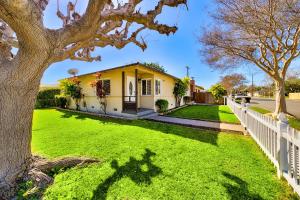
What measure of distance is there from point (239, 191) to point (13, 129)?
14.0 feet

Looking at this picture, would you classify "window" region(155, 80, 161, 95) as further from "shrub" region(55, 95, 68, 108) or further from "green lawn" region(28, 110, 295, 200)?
"shrub" region(55, 95, 68, 108)

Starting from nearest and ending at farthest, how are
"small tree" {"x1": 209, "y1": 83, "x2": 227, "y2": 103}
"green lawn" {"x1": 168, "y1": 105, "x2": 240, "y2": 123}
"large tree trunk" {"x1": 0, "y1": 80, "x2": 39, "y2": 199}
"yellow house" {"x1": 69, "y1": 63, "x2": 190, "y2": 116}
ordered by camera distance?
1. "large tree trunk" {"x1": 0, "y1": 80, "x2": 39, "y2": 199}
2. "green lawn" {"x1": 168, "y1": 105, "x2": 240, "y2": 123}
3. "yellow house" {"x1": 69, "y1": 63, "x2": 190, "y2": 116}
4. "small tree" {"x1": 209, "y1": 83, "x2": 227, "y2": 103}

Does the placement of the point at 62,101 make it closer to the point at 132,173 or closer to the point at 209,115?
the point at 209,115

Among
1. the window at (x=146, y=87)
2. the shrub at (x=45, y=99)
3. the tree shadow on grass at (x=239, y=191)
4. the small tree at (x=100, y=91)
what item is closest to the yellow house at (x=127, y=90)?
the window at (x=146, y=87)

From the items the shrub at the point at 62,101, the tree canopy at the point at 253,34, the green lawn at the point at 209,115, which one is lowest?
the green lawn at the point at 209,115

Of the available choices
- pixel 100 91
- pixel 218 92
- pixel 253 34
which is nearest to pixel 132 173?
pixel 253 34

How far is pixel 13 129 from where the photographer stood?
3.08m

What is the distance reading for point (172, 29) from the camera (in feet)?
13.6

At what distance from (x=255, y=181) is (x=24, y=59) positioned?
4915mm

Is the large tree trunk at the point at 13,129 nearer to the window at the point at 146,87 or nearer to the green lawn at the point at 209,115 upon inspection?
the green lawn at the point at 209,115

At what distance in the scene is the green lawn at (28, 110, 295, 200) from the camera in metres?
3.02

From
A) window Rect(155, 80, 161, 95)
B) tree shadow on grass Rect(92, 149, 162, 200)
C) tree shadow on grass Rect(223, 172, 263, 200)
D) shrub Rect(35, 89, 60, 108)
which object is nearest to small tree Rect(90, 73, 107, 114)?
window Rect(155, 80, 161, 95)

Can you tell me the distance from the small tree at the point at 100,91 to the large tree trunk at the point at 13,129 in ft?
30.1

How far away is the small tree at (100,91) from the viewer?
40.3 ft
